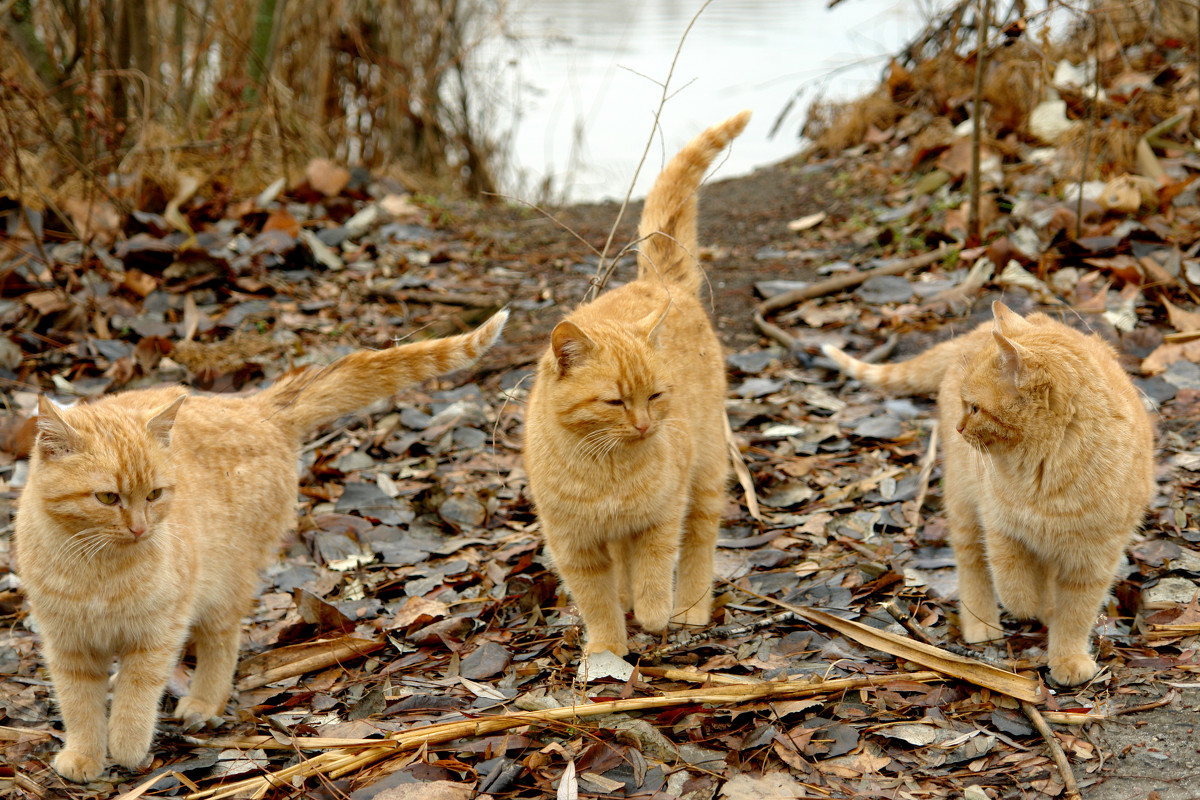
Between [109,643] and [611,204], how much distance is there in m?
7.68

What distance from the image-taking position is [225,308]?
259 inches

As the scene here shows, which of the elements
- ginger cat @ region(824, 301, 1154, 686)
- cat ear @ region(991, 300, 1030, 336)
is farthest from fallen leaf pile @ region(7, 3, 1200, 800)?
cat ear @ region(991, 300, 1030, 336)

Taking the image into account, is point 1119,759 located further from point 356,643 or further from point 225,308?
point 225,308

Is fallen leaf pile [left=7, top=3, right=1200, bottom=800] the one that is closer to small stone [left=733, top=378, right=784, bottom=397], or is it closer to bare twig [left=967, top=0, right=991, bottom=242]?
small stone [left=733, top=378, right=784, bottom=397]

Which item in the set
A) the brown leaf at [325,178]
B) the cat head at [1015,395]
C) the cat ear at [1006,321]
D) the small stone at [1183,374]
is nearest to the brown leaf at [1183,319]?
the small stone at [1183,374]

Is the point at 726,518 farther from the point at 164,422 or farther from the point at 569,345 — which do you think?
the point at 164,422

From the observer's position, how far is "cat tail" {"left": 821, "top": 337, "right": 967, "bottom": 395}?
406cm

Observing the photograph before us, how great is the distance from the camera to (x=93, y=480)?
9.57ft

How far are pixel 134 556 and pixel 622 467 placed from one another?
5.25ft

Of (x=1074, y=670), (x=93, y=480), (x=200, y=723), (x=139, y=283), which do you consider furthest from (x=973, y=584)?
(x=139, y=283)

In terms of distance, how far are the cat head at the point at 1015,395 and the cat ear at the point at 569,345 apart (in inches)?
50.2

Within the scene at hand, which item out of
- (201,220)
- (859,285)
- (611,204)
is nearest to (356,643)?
(859,285)

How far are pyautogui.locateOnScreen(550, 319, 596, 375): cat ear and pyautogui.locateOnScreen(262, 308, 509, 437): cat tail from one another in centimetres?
71

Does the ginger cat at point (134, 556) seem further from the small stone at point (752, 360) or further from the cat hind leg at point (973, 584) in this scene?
the small stone at point (752, 360)
